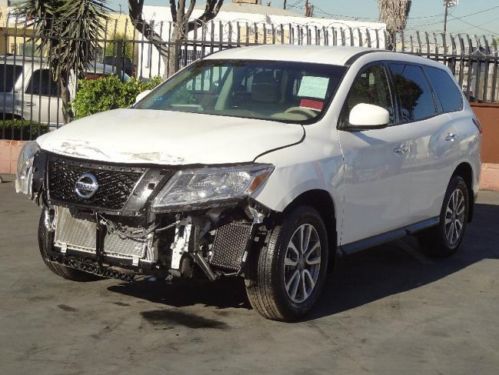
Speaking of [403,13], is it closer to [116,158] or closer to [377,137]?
[377,137]

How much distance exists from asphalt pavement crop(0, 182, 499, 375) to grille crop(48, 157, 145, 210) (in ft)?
2.65

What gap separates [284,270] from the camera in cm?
557

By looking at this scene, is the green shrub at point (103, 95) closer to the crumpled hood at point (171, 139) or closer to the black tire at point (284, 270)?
the crumpled hood at point (171, 139)

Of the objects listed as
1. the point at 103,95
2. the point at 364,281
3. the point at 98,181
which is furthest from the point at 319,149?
the point at 103,95

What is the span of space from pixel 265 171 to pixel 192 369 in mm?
1290

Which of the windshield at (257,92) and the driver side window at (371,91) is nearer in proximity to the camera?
the windshield at (257,92)

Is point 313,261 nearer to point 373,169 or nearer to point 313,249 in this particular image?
point 313,249

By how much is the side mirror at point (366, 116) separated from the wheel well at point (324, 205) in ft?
2.04

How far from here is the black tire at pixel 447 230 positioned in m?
7.95

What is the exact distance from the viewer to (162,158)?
5.27 metres

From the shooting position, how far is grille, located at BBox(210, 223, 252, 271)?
531cm


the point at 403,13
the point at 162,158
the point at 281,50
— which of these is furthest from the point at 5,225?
the point at 403,13

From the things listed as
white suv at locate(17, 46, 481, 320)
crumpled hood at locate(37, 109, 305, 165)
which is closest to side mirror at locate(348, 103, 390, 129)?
white suv at locate(17, 46, 481, 320)

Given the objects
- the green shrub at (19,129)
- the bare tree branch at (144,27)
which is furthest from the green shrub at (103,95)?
the green shrub at (19,129)
